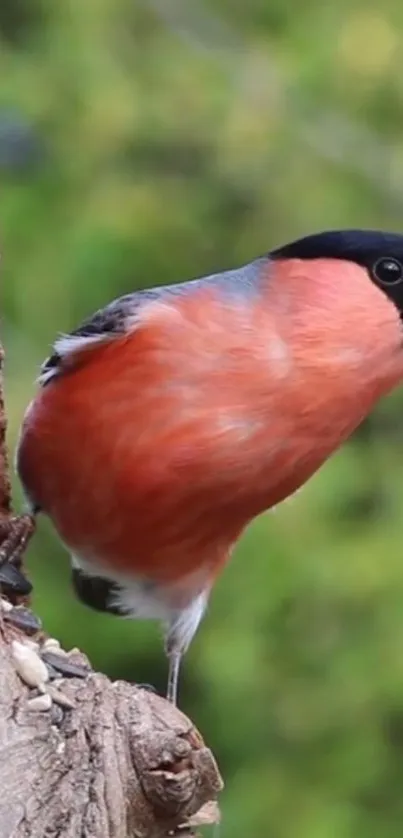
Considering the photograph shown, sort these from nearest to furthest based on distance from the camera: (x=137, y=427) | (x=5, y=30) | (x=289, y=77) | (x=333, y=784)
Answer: (x=137, y=427), (x=333, y=784), (x=289, y=77), (x=5, y=30)

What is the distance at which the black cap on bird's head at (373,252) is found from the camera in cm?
222

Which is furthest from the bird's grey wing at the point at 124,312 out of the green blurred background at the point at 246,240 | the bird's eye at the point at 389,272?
the green blurred background at the point at 246,240

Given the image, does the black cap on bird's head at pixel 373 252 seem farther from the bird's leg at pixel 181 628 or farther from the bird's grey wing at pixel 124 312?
the bird's leg at pixel 181 628

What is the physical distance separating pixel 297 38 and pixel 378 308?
1.94 m

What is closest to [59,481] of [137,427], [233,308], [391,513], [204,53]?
[137,427]

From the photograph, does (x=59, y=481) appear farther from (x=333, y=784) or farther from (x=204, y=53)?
(x=204, y=53)

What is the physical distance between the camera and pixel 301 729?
3.34m

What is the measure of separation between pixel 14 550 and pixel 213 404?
325mm

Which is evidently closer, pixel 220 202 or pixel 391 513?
pixel 391 513

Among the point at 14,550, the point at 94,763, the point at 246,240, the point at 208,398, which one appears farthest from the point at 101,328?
the point at 246,240

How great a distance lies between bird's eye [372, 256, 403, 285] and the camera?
222 centimetres

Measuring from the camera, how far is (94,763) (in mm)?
1622

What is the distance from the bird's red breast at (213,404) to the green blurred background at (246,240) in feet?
3.18

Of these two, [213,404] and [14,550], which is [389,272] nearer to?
[213,404]
